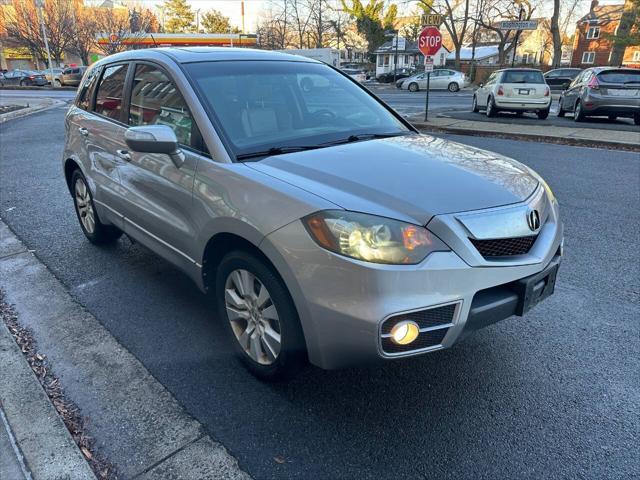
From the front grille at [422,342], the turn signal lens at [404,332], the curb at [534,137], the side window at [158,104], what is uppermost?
the side window at [158,104]

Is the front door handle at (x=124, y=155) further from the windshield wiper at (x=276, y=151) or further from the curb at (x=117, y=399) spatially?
the windshield wiper at (x=276, y=151)

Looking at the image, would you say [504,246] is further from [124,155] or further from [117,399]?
[124,155]

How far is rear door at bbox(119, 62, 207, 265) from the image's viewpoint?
9.66 ft

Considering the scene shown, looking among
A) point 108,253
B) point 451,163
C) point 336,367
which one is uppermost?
point 451,163

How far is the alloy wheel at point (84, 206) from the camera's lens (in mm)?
4648

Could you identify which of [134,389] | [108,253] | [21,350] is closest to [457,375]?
[134,389]

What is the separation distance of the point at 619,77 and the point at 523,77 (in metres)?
2.69

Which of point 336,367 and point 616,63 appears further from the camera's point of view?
point 616,63

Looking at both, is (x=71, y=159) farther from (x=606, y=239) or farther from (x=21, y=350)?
(x=606, y=239)

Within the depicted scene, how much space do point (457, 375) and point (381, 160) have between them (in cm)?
131

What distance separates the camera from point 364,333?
6.88 feet

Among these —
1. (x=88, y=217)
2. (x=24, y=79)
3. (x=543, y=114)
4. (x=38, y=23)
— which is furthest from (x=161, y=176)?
(x=38, y=23)

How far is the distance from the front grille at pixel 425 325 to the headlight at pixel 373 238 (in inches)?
9.1

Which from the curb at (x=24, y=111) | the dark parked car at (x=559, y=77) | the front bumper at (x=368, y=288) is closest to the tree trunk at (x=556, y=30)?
the dark parked car at (x=559, y=77)
